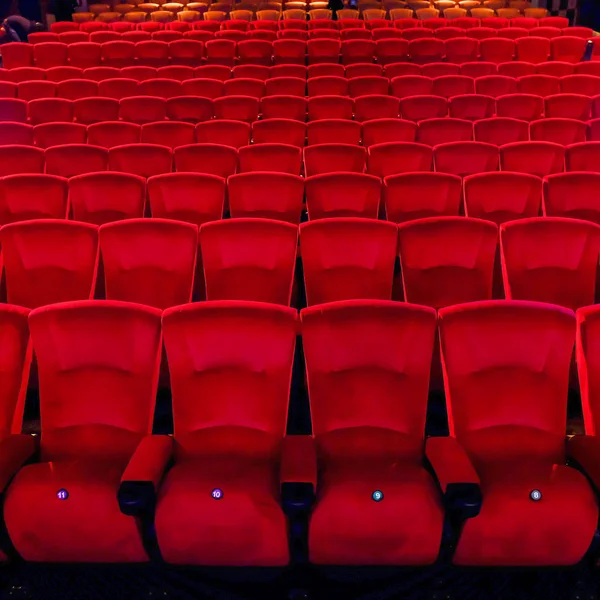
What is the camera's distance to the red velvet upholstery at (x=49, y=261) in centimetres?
115

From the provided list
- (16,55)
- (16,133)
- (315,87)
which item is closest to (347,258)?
(16,133)

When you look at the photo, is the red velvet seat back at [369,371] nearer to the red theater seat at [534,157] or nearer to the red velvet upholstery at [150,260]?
the red velvet upholstery at [150,260]

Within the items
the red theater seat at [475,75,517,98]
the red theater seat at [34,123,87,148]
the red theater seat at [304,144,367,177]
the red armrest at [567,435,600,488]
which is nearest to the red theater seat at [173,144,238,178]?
the red theater seat at [304,144,367,177]

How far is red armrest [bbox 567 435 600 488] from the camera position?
773 millimetres

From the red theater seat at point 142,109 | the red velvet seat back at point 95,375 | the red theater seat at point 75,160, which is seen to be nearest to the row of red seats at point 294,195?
the red theater seat at point 75,160

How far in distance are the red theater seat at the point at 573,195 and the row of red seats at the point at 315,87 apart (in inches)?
45.0

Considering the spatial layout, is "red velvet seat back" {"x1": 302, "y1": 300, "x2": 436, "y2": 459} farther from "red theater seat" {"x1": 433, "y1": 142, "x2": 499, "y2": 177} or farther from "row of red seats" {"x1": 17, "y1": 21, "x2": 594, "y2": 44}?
"row of red seats" {"x1": 17, "y1": 21, "x2": 594, "y2": 44}

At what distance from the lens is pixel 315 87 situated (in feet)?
8.20

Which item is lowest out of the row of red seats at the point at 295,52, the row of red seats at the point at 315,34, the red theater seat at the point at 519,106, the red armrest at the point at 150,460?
the red armrest at the point at 150,460

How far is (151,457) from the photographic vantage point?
0.78 metres

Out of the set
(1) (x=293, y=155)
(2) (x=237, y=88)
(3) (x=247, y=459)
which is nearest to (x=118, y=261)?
(3) (x=247, y=459)

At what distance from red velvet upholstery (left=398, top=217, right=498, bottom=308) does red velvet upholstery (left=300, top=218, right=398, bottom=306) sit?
0.12 feet

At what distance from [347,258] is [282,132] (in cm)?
96

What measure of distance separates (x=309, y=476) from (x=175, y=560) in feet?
0.69
